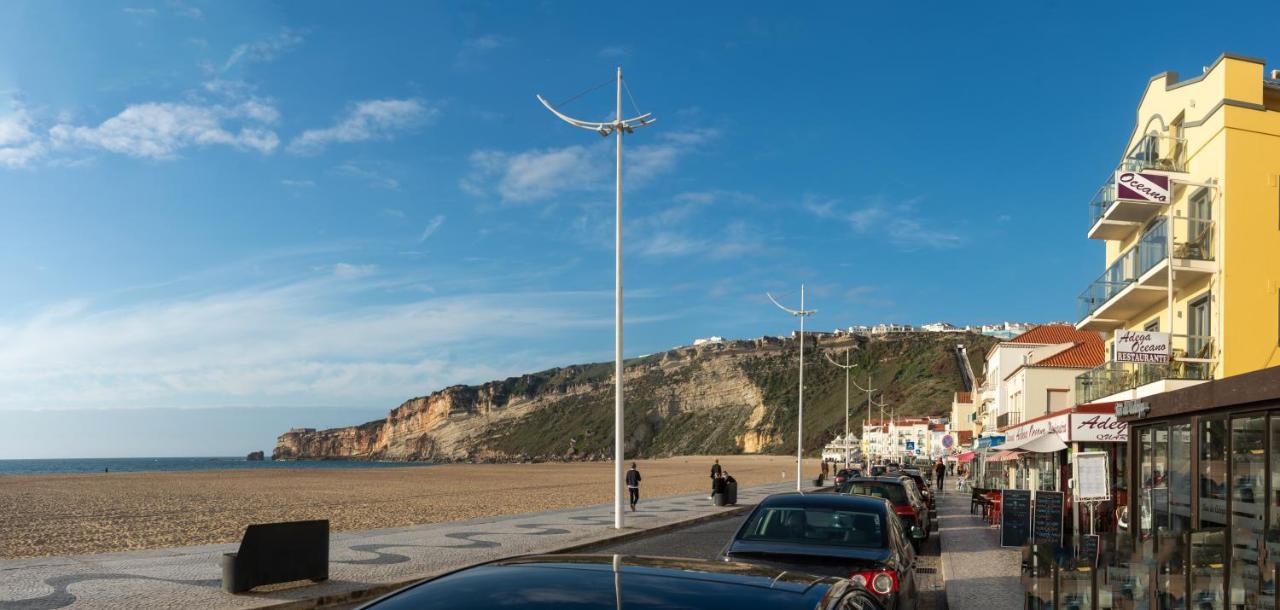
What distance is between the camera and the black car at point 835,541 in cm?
847

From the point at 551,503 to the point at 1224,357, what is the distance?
23.6 meters

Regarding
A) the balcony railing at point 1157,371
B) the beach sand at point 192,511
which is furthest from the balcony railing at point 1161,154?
the beach sand at point 192,511

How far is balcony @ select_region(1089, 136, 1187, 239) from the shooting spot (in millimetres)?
28391

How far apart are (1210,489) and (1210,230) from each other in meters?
16.4

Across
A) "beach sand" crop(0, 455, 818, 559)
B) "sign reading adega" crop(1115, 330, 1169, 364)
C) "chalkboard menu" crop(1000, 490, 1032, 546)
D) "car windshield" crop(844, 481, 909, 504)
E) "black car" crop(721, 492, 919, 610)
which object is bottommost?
"beach sand" crop(0, 455, 818, 559)

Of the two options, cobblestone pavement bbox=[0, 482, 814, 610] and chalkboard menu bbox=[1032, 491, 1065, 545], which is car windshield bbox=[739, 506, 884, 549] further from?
chalkboard menu bbox=[1032, 491, 1065, 545]

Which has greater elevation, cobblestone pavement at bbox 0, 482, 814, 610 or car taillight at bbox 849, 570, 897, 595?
car taillight at bbox 849, 570, 897, 595

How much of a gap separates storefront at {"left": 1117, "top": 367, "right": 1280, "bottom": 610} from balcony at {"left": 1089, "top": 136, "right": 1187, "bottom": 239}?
47.9 ft

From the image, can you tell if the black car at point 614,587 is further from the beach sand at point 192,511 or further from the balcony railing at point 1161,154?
the balcony railing at point 1161,154

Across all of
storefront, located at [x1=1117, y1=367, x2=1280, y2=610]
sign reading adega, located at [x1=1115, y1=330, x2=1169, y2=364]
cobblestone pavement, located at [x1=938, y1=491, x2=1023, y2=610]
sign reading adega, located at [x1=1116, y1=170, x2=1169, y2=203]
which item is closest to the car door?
storefront, located at [x1=1117, y1=367, x2=1280, y2=610]

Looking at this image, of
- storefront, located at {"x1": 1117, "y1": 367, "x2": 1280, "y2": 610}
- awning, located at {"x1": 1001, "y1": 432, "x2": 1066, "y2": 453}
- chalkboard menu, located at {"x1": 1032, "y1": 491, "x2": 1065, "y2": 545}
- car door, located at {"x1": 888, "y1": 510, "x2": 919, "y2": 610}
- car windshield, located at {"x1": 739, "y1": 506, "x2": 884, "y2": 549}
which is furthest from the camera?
awning, located at {"x1": 1001, "y1": 432, "x2": 1066, "y2": 453}

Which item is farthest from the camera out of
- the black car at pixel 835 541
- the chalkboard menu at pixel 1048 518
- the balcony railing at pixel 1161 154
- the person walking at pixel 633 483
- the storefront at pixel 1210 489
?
the person walking at pixel 633 483

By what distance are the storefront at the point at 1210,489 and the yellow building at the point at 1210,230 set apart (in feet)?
34.6

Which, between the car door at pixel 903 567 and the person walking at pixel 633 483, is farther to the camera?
the person walking at pixel 633 483
